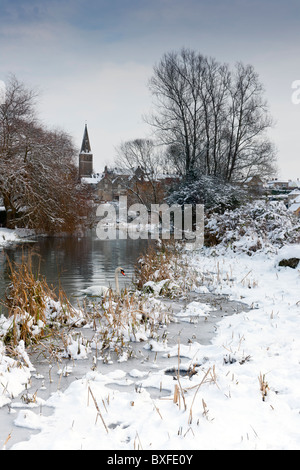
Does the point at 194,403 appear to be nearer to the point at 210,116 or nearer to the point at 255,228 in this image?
the point at 255,228

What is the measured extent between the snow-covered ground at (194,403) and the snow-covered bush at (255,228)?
296 inches

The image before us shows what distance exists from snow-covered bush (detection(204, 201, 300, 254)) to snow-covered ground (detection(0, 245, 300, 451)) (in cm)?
752

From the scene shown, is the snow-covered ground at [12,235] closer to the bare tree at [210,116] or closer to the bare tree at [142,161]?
the bare tree at [142,161]

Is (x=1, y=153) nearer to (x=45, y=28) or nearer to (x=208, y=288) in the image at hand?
(x=45, y=28)

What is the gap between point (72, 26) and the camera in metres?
10.7

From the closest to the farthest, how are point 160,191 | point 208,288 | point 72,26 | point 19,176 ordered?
1. point 208,288
2. point 72,26
3. point 19,176
4. point 160,191

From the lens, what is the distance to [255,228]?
13.0 metres

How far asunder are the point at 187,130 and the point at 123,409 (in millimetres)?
23576

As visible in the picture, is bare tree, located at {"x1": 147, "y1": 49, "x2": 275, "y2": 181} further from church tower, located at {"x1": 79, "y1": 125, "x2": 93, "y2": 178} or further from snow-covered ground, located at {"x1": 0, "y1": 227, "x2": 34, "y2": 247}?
church tower, located at {"x1": 79, "y1": 125, "x2": 93, "y2": 178}

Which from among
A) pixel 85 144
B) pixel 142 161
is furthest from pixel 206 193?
pixel 85 144

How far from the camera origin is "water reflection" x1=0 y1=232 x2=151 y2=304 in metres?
10.3

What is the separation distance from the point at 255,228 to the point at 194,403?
10.9m

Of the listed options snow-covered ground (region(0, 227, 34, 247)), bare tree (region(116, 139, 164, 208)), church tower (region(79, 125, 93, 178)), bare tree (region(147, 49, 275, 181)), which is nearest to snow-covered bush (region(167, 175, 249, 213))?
bare tree (region(147, 49, 275, 181))
